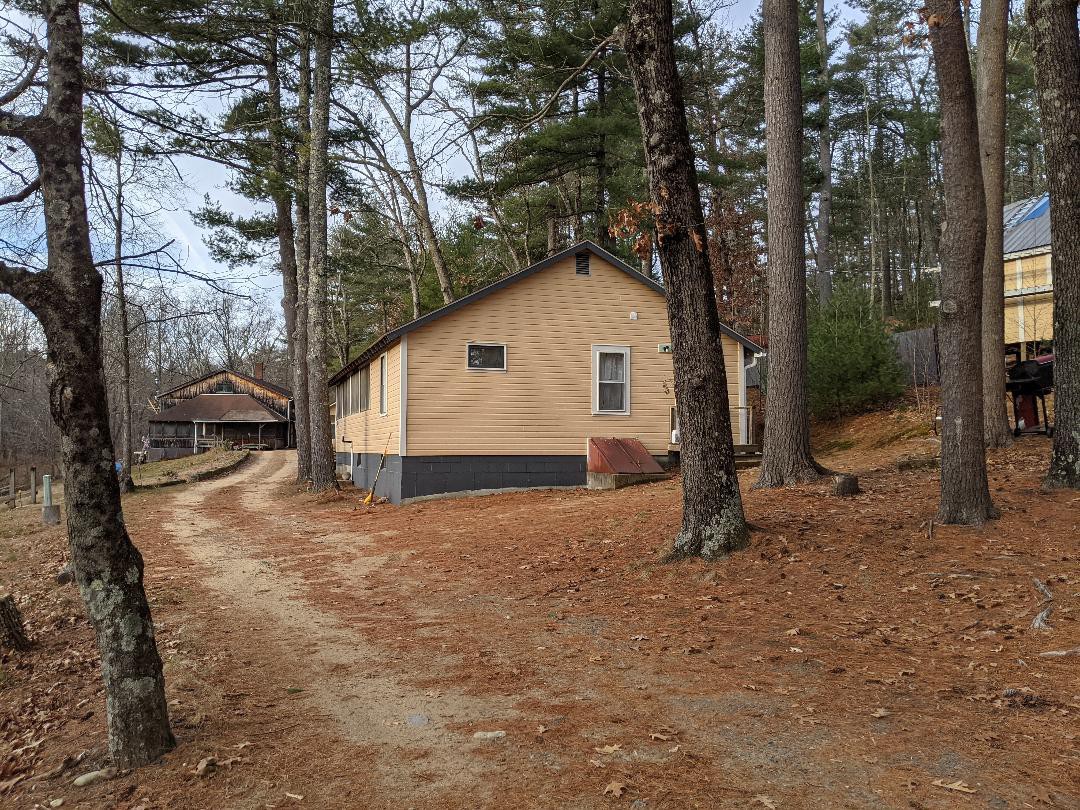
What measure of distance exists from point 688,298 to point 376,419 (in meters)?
13.3

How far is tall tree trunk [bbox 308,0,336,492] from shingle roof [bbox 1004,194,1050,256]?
63.2 feet

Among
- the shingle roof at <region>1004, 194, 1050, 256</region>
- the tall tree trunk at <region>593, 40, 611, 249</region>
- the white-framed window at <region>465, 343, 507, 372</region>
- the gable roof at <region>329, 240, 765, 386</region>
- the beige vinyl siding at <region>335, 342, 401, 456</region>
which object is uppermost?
the tall tree trunk at <region>593, 40, 611, 249</region>

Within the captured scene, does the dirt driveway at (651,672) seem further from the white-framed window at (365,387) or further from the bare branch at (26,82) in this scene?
the white-framed window at (365,387)

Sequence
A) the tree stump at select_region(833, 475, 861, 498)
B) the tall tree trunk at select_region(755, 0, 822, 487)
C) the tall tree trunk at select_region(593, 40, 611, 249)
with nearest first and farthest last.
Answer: the tree stump at select_region(833, 475, 861, 498), the tall tree trunk at select_region(755, 0, 822, 487), the tall tree trunk at select_region(593, 40, 611, 249)

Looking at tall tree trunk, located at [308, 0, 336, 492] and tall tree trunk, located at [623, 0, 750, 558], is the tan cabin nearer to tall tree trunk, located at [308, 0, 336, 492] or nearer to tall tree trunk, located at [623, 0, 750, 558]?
tall tree trunk, located at [308, 0, 336, 492]

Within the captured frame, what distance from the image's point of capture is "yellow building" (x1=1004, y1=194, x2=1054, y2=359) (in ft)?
67.9

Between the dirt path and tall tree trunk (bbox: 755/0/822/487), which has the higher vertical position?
tall tree trunk (bbox: 755/0/822/487)

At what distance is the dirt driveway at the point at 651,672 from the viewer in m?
3.56

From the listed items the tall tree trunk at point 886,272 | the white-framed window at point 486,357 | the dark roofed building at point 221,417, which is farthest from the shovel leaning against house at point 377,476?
the dark roofed building at point 221,417

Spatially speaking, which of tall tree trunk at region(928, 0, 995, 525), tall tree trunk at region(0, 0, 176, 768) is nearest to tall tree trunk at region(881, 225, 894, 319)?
tall tree trunk at region(928, 0, 995, 525)

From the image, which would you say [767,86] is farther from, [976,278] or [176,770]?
[176,770]

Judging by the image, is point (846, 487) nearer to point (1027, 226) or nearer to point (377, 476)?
point (377, 476)

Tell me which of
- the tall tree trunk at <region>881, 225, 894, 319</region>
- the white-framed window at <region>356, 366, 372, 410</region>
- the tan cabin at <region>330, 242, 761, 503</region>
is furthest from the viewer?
the tall tree trunk at <region>881, 225, 894, 319</region>

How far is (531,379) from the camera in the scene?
17.0 meters
